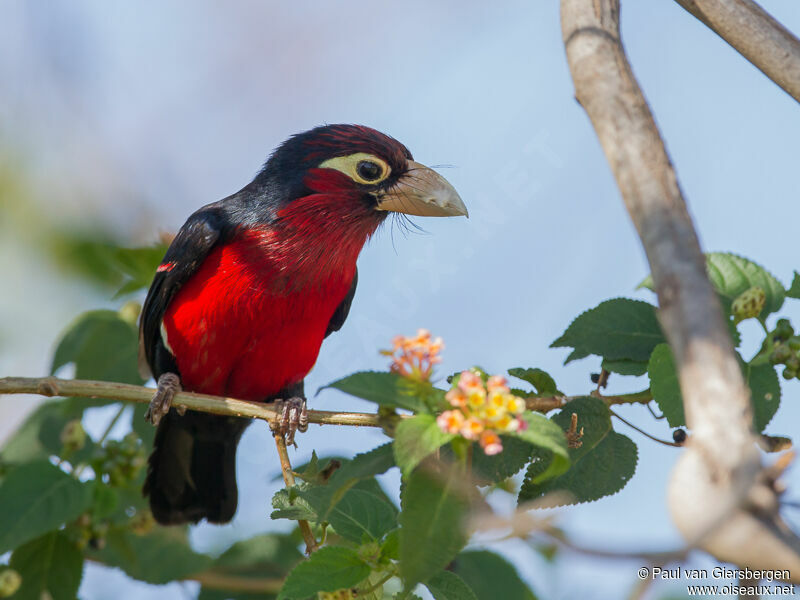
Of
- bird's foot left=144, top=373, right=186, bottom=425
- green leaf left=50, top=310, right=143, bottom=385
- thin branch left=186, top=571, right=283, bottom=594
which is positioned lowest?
thin branch left=186, top=571, right=283, bottom=594

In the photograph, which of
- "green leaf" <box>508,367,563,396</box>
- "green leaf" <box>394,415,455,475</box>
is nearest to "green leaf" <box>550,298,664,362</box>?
"green leaf" <box>508,367,563,396</box>

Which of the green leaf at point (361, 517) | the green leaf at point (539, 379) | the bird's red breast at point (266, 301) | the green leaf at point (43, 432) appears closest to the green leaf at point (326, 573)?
the green leaf at point (361, 517)

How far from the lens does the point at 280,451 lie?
116 inches

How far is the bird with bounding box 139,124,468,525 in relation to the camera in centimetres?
409

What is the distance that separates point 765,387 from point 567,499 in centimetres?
64

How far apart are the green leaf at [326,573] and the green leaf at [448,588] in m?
0.19

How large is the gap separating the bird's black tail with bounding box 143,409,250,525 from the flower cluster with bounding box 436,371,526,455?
282 centimetres

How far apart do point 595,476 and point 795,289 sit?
0.86m

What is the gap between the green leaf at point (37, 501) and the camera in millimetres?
3115

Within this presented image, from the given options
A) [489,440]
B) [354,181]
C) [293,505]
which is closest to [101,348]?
[354,181]

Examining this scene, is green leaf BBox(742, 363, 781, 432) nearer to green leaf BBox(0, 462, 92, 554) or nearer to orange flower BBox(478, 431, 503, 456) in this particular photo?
orange flower BBox(478, 431, 503, 456)

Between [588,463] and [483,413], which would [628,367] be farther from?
[483,413]

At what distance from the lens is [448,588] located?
7.69 ft

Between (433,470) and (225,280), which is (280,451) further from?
(225,280)
